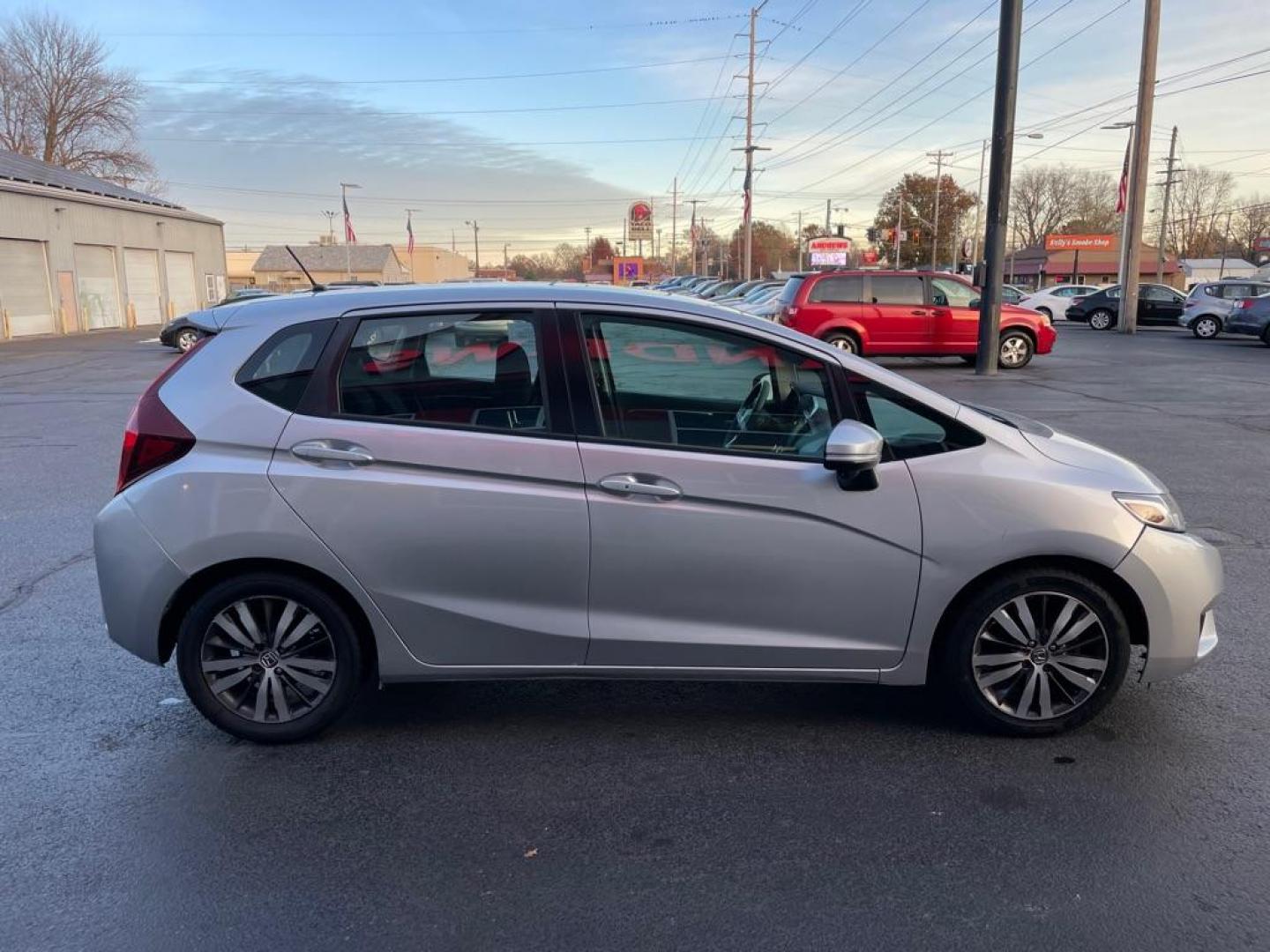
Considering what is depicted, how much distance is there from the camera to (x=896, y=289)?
1845 centimetres

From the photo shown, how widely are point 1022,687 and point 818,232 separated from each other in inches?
4809

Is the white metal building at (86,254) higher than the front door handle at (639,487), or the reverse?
the white metal building at (86,254)

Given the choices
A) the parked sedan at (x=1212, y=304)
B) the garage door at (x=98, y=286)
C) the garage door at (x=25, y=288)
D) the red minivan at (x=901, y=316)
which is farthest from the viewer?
the garage door at (x=98, y=286)

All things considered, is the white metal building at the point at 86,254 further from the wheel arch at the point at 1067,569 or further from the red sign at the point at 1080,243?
the red sign at the point at 1080,243

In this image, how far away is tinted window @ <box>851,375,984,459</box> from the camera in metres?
3.59

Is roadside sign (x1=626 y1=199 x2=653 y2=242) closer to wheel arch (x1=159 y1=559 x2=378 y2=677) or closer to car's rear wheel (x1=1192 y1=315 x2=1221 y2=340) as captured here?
car's rear wheel (x1=1192 y1=315 x2=1221 y2=340)

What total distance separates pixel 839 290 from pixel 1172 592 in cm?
1547

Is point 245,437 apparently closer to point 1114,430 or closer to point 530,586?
point 530,586

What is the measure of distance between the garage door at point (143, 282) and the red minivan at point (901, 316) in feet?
110

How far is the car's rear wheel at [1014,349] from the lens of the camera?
62.3 feet

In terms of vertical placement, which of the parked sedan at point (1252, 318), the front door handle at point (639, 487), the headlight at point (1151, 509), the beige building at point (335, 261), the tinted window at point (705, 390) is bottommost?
the parked sedan at point (1252, 318)

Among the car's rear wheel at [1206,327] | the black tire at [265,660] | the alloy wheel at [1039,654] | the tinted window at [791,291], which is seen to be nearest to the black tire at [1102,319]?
the car's rear wheel at [1206,327]

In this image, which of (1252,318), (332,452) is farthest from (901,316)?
(332,452)

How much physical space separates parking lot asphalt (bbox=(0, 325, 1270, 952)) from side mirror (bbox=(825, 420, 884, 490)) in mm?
470
